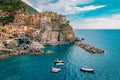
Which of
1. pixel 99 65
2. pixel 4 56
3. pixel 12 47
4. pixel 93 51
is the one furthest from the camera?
pixel 93 51

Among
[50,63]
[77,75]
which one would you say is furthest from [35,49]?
[77,75]

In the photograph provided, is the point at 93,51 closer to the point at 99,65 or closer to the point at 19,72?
the point at 99,65

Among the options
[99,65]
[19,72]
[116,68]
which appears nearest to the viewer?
[19,72]

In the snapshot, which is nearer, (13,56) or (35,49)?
(13,56)

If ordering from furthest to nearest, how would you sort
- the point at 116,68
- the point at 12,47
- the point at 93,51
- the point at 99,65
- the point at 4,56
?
the point at 93,51
the point at 12,47
the point at 4,56
the point at 99,65
the point at 116,68

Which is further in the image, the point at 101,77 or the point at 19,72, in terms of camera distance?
the point at 19,72

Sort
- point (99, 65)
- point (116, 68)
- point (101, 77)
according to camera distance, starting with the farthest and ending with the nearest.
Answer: point (99, 65) < point (116, 68) < point (101, 77)

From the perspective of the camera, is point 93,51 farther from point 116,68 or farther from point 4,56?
point 4,56

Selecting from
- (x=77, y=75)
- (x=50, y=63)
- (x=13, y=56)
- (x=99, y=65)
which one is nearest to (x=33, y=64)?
(x=50, y=63)
